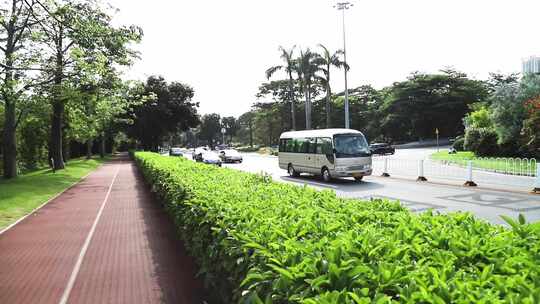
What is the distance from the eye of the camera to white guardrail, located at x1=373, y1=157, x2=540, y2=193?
650 inches

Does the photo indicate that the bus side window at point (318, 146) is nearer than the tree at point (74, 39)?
No

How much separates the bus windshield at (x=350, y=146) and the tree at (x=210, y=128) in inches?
4678

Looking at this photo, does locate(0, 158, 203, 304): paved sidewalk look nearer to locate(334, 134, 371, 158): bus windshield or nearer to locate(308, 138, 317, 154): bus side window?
locate(334, 134, 371, 158): bus windshield

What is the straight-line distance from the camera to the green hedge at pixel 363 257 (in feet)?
7.56

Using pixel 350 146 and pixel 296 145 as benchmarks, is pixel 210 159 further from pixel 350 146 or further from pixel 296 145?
pixel 350 146

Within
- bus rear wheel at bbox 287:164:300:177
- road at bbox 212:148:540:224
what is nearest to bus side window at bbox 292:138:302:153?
bus rear wheel at bbox 287:164:300:177

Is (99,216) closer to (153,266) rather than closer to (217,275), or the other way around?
(153,266)

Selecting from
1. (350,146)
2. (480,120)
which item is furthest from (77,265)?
(480,120)

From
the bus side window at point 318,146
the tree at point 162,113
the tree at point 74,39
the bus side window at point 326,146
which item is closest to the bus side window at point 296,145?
the bus side window at point 318,146

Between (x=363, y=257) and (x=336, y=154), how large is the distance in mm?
16042

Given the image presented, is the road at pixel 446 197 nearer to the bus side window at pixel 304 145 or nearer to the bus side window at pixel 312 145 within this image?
the bus side window at pixel 312 145

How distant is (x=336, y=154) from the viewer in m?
18.8

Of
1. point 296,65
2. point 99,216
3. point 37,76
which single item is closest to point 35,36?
point 37,76

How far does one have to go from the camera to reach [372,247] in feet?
10.1
